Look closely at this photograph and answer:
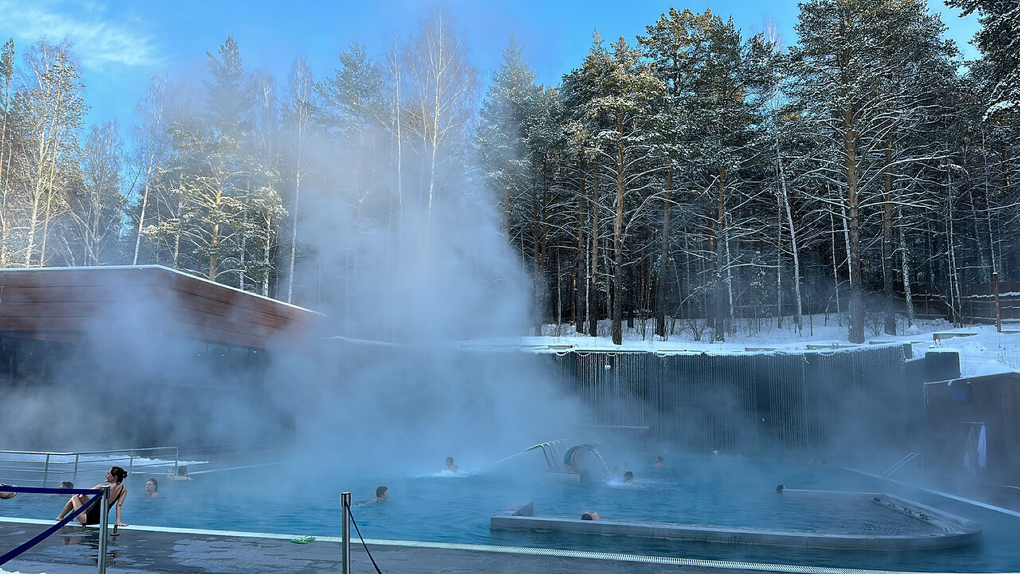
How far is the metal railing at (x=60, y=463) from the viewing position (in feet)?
25.6

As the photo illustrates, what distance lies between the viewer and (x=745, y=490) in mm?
10023

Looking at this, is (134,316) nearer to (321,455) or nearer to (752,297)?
(321,455)

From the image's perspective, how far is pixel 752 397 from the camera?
13.5 m

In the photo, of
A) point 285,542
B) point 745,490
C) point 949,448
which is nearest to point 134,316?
point 285,542

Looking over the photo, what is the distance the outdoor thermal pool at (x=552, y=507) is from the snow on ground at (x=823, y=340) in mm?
2588

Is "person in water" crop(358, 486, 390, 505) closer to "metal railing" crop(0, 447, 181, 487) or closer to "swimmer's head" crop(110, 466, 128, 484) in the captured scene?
"metal railing" crop(0, 447, 181, 487)

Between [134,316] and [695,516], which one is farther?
[134,316]

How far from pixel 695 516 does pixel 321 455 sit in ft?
25.9

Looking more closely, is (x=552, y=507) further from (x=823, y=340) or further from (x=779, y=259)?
(x=779, y=259)

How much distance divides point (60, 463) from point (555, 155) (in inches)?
658

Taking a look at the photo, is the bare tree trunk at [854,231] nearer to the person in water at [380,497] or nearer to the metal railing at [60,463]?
the person in water at [380,497]

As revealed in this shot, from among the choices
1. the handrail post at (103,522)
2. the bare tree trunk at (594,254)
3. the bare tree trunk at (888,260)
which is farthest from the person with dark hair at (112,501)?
the bare tree trunk at (888,260)

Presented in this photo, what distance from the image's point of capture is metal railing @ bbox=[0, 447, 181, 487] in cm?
781

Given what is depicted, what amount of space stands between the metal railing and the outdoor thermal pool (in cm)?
30
